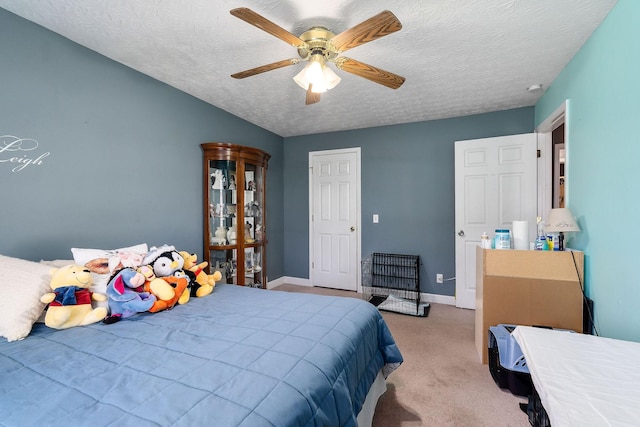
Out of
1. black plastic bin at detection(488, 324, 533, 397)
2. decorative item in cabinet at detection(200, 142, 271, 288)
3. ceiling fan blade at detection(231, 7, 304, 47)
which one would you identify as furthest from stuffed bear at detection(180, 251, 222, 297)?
black plastic bin at detection(488, 324, 533, 397)

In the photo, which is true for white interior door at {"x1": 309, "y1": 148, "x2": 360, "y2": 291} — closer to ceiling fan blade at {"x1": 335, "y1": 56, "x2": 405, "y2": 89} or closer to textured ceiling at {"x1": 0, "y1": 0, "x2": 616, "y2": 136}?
textured ceiling at {"x1": 0, "y1": 0, "x2": 616, "y2": 136}

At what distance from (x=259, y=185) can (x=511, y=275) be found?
2775mm

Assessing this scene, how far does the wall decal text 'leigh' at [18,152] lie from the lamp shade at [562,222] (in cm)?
360

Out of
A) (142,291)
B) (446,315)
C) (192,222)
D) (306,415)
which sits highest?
(192,222)

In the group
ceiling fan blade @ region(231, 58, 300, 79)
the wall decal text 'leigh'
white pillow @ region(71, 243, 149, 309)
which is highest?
ceiling fan blade @ region(231, 58, 300, 79)

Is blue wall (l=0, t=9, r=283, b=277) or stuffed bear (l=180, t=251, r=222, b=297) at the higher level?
blue wall (l=0, t=9, r=283, b=277)

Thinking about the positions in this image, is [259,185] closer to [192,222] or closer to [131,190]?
[192,222]

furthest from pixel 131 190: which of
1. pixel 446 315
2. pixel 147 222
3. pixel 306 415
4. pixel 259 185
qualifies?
pixel 446 315

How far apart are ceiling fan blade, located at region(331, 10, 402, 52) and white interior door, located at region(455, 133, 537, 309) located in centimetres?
235

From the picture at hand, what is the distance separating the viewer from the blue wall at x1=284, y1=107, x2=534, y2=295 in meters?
3.58

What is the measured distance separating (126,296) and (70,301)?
234 millimetres

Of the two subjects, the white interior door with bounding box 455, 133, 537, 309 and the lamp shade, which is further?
the white interior door with bounding box 455, 133, 537, 309

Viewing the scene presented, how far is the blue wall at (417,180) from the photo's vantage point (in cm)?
358

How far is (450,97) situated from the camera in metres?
2.99
